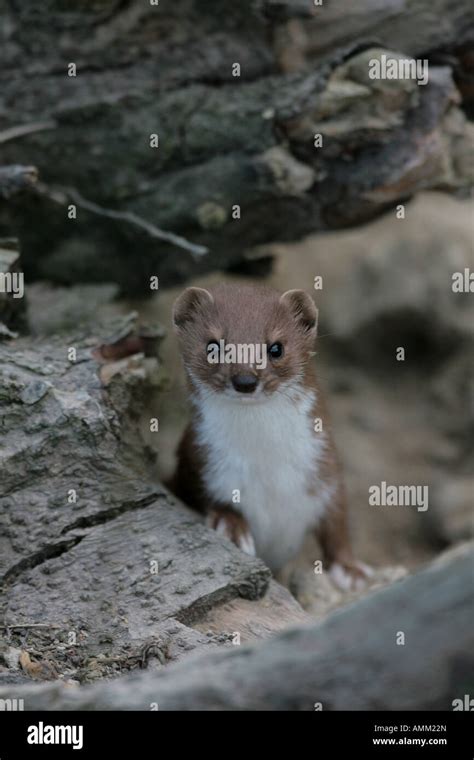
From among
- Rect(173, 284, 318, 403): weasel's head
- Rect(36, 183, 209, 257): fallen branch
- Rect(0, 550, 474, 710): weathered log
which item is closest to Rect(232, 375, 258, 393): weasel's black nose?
Rect(173, 284, 318, 403): weasel's head

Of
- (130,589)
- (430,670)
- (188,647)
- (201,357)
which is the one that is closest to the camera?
(430,670)

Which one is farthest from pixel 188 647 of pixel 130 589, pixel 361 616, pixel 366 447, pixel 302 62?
pixel 366 447

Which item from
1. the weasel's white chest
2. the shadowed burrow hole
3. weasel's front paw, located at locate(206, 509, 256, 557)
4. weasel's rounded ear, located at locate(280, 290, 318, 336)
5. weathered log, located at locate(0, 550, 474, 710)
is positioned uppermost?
the shadowed burrow hole

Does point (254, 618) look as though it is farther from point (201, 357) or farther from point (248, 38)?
point (248, 38)

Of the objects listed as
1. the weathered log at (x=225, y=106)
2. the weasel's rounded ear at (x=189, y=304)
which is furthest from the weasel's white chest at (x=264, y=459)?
the weathered log at (x=225, y=106)

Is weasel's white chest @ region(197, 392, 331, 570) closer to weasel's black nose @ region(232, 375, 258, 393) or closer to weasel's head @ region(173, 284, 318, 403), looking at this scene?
weasel's head @ region(173, 284, 318, 403)

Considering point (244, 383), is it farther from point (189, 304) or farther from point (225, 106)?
point (225, 106)

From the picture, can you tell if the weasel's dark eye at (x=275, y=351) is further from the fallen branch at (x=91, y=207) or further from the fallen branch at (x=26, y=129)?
the fallen branch at (x=26, y=129)

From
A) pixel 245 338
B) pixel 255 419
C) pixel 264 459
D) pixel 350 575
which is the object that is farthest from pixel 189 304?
pixel 350 575
